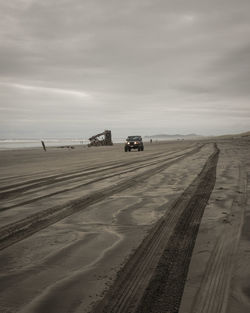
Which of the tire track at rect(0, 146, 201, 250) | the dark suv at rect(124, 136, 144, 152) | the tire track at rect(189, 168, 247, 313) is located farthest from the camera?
the dark suv at rect(124, 136, 144, 152)

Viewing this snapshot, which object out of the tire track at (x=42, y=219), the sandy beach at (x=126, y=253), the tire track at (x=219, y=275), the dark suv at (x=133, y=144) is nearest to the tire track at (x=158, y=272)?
the sandy beach at (x=126, y=253)

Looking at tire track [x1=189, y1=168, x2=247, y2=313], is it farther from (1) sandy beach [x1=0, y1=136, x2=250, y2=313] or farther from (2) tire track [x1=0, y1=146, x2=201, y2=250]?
(2) tire track [x1=0, y1=146, x2=201, y2=250]

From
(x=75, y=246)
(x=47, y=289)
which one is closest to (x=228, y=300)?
(x=47, y=289)

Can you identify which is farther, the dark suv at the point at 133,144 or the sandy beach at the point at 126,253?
the dark suv at the point at 133,144

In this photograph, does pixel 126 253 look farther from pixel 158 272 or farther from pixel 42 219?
pixel 42 219

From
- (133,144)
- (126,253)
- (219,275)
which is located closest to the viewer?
(219,275)

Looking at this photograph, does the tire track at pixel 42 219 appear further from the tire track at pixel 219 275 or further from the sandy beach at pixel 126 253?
the tire track at pixel 219 275

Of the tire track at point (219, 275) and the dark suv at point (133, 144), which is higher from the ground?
the dark suv at point (133, 144)

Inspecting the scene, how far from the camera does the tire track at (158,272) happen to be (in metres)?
2.13

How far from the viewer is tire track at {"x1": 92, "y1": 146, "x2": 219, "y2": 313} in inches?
83.9

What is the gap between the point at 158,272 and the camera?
264 cm

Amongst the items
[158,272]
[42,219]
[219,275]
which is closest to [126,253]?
[158,272]

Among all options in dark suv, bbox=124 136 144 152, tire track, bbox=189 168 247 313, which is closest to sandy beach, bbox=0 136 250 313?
tire track, bbox=189 168 247 313

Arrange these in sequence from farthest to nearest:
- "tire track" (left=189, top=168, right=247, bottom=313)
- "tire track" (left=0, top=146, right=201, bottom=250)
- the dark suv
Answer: the dark suv → "tire track" (left=0, top=146, right=201, bottom=250) → "tire track" (left=189, top=168, right=247, bottom=313)
